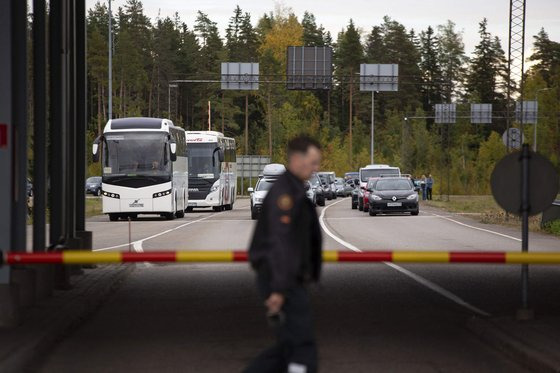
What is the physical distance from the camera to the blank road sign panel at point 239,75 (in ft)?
213

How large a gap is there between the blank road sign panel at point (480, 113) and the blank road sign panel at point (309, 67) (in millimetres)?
31634

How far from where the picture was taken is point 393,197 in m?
49.2

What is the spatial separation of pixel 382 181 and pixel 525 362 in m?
39.2

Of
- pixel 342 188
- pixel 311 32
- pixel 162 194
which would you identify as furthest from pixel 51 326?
pixel 311 32

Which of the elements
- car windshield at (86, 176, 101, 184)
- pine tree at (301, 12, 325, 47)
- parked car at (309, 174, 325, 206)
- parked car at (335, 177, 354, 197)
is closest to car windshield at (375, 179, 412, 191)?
parked car at (309, 174, 325, 206)

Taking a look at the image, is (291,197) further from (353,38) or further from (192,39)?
(192,39)

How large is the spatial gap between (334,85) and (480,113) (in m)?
25.0

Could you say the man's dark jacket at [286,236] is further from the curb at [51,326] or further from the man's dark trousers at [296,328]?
the curb at [51,326]

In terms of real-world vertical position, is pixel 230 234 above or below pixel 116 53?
below

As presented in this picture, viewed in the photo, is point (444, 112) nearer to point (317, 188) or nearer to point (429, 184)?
point (429, 184)

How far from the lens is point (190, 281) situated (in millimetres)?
19188

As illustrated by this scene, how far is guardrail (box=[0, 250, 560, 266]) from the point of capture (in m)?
9.71

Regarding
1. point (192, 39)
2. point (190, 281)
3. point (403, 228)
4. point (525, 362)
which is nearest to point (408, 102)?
point (192, 39)

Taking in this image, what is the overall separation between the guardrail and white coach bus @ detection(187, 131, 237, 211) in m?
48.0
